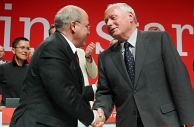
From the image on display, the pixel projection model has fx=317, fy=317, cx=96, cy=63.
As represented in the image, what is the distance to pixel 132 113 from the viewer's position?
198 cm

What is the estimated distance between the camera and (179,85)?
1.93m

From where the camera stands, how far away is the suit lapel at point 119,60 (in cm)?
204

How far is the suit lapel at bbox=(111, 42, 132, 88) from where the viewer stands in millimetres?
2037

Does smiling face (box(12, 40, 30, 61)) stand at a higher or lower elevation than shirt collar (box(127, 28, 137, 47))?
lower

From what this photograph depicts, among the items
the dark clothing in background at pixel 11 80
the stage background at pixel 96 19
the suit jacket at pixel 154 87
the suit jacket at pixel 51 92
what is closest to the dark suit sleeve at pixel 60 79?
the suit jacket at pixel 51 92

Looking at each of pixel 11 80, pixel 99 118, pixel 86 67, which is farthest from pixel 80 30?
pixel 11 80

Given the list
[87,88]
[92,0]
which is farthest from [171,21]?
[87,88]

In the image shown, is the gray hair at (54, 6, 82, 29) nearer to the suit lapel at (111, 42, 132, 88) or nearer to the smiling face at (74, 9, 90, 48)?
the smiling face at (74, 9, 90, 48)

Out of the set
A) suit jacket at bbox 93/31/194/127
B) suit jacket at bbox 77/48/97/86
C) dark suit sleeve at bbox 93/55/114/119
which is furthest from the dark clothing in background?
suit jacket at bbox 93/31/194/127

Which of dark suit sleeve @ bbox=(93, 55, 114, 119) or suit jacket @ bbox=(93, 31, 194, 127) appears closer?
suit jacket @ bbox=(93, 31, 194, 127)

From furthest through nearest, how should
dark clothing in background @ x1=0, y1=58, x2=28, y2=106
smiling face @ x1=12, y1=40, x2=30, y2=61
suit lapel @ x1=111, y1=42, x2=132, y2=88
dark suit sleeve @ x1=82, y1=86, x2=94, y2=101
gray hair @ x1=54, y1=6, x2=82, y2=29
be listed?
1. smiling face @ x1=12, y1=40, x2=30, y2=61
2. dark clothing in background @ x1=0, y1=58, x2=28, y2=106
3. dark suit sleeve @ x1=82, y1=86, x2=94, y2=101
4. suit lapel @ x1=111, y1=42, x2=132, y2=88
5. gray hair @ x1=54, y1=6, x2=82, y2=29

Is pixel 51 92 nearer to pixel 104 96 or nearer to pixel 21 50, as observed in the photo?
pixel 104 96

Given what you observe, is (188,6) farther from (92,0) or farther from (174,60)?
(174,60)

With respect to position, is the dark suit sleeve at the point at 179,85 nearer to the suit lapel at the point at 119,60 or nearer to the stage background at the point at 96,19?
the suit lapel at the point at 119,60
